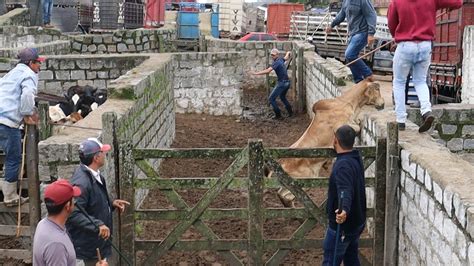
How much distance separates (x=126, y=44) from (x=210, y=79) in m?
5.74

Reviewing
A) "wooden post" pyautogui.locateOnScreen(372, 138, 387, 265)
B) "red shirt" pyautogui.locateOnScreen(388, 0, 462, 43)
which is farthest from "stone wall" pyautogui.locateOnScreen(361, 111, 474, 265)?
"red shirt" pyautogui.locateOnScreen(388, 0, 462, 43)

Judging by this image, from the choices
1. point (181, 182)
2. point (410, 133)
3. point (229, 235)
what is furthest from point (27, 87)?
point (410, 133)

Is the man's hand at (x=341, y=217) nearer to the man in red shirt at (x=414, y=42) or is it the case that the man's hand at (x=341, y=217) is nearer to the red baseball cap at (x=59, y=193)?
the man in red shirt at (x=414, y=42)

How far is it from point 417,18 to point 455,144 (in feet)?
8.94

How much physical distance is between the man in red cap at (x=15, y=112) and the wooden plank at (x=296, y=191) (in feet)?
7.56

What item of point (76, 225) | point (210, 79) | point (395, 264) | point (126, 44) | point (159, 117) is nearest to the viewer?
point (76, 225)

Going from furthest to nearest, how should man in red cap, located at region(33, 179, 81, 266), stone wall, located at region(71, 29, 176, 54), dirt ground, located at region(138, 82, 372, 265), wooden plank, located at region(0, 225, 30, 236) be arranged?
stone wall, located at region(71, 29, 176, 54)
dirt ground, located at region(138, 82, 372, 265)
wooden plank, located at region(0, 225, 30, 236)
man in red cap, located at region(33, 179, 81, 266)

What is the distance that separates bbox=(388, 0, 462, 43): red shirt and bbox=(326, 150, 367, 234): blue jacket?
5.01 feet

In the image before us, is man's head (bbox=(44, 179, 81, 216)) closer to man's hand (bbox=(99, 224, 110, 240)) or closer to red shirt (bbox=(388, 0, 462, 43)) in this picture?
man's hand (bbox=(99, 224, 110, 240))

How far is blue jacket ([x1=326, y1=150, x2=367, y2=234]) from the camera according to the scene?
5480mm

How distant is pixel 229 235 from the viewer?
7.39 m

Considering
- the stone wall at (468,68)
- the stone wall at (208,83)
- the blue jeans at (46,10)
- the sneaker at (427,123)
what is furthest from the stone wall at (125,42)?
the sneaker at (427,123)

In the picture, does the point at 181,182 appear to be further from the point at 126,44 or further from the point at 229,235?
the point at 126,44

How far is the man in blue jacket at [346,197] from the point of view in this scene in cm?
548
